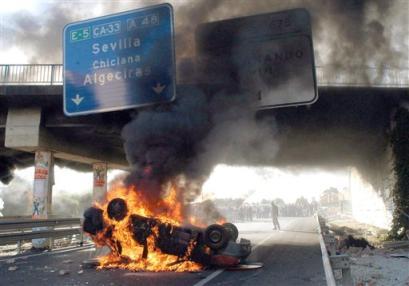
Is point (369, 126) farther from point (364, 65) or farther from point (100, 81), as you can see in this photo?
point (100, 81)

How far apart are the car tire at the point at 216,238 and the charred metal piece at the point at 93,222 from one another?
1901 mm

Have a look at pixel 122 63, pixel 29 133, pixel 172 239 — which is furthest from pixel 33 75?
pixel 172 239

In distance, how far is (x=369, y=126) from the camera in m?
14.6

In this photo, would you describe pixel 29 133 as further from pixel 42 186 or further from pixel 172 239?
pixel 172 239

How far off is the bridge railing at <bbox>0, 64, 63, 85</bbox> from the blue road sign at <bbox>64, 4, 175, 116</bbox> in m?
4.11

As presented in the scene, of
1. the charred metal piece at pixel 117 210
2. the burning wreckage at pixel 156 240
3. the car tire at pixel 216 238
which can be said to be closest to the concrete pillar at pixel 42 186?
the burning wreckage at pixel 156 240

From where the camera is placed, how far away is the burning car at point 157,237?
22.7 ft

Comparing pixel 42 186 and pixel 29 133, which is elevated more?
pixel 29 133

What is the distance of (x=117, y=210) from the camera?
6.93 meters

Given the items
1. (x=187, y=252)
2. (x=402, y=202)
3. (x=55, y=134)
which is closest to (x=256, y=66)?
(x=187, y=252)

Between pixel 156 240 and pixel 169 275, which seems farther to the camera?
pixel 156 240

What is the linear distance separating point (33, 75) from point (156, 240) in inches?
346

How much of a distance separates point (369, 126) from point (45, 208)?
12.1m

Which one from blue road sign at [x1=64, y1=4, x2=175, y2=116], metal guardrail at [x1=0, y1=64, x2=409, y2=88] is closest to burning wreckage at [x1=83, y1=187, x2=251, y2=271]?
blue road sign at [x1=64, y1=4, x2=175, y2=116]
